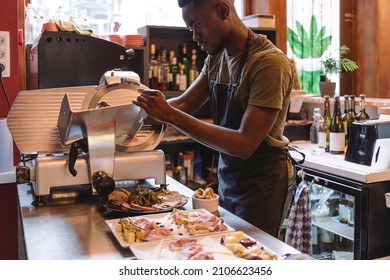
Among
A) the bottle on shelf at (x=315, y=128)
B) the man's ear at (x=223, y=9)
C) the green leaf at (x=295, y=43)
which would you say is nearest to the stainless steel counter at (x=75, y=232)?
the man's ear at (x=223, y=9)

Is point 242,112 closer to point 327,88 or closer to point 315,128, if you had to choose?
point 315,128

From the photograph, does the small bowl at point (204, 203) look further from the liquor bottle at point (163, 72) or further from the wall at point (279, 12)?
the wall at point (279, 12)

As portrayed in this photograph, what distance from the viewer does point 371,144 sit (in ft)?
7.78

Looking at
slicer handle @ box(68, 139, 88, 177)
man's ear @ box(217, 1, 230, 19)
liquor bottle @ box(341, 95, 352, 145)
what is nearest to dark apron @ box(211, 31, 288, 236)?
man's ear @ box(217, 1, 230, 19)

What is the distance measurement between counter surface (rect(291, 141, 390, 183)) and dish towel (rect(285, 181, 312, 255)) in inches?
7.4

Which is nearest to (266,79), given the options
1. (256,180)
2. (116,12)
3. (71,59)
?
(256,180)

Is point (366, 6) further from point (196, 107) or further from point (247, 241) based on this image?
point (247, 241)

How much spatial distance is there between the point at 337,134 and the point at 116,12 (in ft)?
5.46

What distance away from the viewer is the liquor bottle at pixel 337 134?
2.76m

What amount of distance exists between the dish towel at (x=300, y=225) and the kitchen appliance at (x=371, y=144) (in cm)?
35

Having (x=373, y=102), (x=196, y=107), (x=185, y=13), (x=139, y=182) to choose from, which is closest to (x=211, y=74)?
(x=196, y=107)

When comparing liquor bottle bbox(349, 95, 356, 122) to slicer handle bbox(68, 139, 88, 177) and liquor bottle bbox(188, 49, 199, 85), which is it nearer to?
liquor bottle bbox(188, 49, 199, 85)

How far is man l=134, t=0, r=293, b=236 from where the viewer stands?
57.2 inches

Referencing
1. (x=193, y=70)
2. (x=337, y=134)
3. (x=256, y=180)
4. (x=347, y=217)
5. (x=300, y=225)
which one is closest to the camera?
(x=256, y=180)
